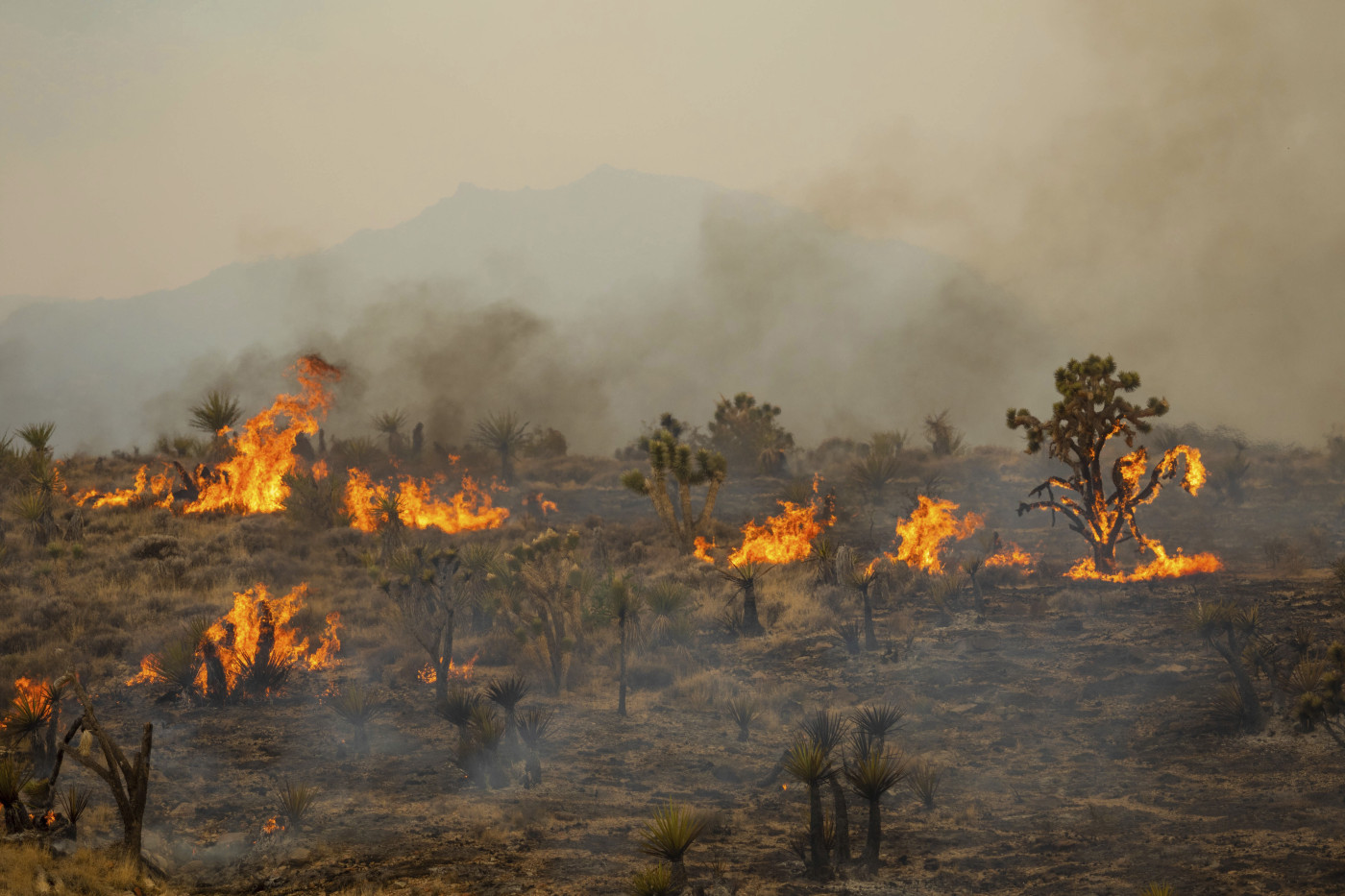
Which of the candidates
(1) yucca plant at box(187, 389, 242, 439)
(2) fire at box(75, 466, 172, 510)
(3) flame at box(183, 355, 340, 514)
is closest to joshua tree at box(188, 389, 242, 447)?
(1) yucca plant at box(187, 389, 242, 439)

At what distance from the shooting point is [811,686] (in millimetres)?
13766

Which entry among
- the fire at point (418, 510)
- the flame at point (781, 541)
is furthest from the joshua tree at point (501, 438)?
the flame at point (781, 541)

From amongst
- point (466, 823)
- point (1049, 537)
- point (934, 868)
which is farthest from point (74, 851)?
point (1049, 537)

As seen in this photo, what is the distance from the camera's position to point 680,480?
82.2 feet

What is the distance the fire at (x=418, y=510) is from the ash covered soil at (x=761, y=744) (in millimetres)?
5501

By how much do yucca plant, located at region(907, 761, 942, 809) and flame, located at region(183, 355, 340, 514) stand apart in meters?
22.0

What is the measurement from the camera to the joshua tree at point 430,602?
12932 millimetres

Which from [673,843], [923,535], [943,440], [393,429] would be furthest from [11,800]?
[943,440]

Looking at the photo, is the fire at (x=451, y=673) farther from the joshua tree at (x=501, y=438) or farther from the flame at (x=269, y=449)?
the joshua tree at (x=501, y=438)

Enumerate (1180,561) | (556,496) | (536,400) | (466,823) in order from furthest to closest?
1. (536,400)
2. (556,496)
3. (1180,561)
4. (466,823)

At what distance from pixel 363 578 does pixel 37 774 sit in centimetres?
1084

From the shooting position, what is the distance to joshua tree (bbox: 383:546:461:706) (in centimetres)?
1293

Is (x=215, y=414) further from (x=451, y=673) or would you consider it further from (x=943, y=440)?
(x=943, y=440)

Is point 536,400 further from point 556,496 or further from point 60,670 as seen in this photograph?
point 60,670
